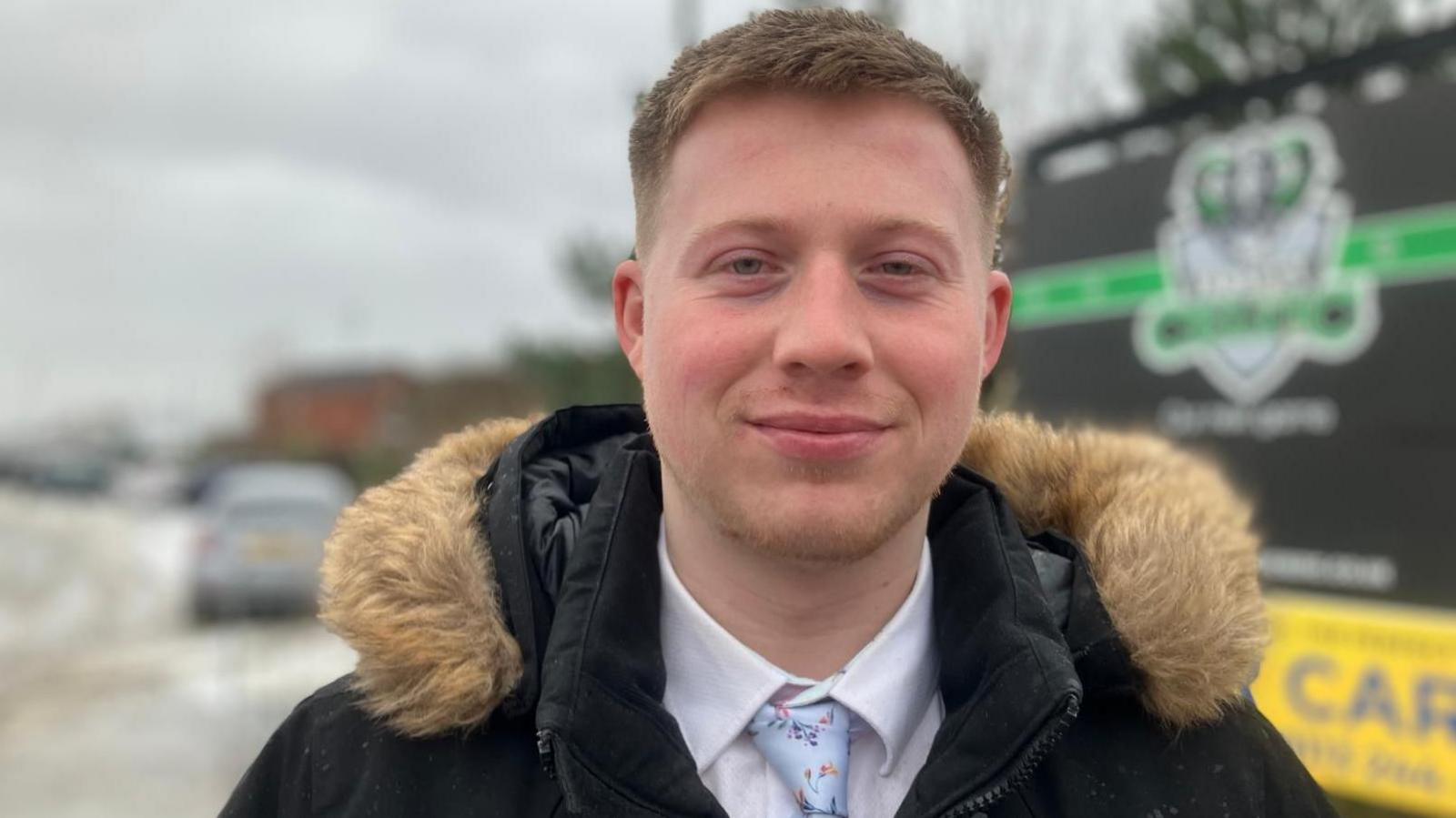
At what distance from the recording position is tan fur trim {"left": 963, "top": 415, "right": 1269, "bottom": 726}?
1666mm

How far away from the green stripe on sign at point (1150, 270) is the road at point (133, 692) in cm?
459

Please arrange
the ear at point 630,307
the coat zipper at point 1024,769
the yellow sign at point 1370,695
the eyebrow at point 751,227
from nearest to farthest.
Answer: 1. the coat zipper at point 1024,769
2. the eyebrow at point 751,227
3. the ear at point 630,307
4. the yellow sign at point 1370,695

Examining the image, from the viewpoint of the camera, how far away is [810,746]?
1.60 meters

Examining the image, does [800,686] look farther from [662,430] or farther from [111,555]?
[111,555]

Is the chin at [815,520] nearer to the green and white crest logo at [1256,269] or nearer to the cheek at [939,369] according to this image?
the cheek at [939,369]

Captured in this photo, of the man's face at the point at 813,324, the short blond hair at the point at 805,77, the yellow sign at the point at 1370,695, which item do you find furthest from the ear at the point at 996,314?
the yellow sign at the point at 1370,695

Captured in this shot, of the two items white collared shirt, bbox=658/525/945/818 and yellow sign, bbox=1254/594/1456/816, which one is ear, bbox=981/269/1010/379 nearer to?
white collared shirt, bbox=658/525/945/818

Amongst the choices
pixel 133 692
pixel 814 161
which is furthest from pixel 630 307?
pixel 133 692

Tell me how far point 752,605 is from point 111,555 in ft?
70.4

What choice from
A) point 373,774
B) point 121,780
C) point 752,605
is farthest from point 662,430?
point 121,780

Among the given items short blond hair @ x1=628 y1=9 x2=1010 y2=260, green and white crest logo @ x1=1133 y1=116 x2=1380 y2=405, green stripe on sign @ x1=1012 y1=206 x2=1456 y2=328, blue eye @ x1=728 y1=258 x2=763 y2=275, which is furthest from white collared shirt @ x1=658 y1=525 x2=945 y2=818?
green and white crest logo @ x1=1133 y1=116 x2=1380 y2=405

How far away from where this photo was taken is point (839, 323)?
5.10 feet

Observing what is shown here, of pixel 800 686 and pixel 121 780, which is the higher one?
pixel 800 686

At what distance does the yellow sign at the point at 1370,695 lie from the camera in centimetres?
344
